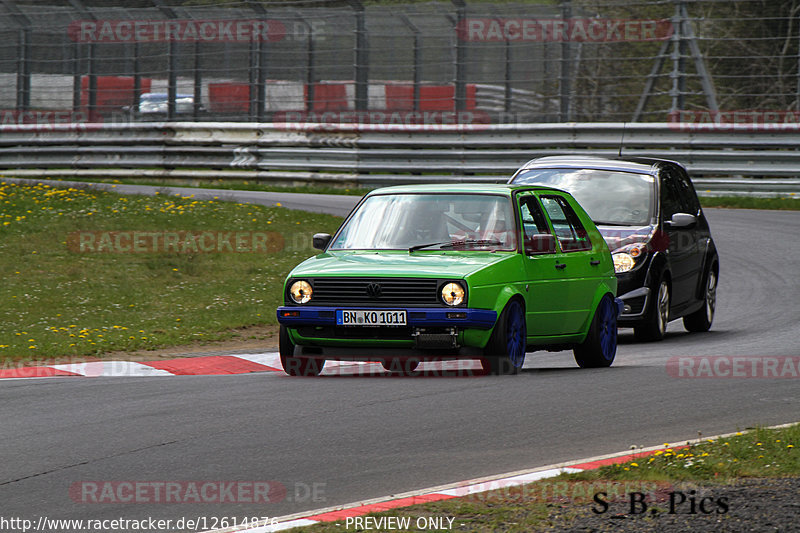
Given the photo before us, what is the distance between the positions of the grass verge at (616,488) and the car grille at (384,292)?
2619 millimetres

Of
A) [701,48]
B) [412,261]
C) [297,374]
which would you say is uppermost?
[701,48]

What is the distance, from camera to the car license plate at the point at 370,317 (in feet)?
28.9

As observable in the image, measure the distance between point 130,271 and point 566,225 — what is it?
6710 mm

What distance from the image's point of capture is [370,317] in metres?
8.88

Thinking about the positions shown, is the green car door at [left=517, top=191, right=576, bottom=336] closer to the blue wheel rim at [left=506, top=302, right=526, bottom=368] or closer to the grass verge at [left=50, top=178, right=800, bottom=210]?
the blue wheel rim at [left=506, top=302, right=526, bottom=368]

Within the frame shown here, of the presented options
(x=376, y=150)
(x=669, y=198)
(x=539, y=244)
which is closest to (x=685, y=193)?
(x=669, y=198)

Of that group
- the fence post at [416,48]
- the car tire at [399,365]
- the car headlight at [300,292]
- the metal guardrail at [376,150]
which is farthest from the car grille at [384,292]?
the fence post at [416,48]

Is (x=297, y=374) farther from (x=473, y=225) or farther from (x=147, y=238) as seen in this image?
(x=147, y=238)

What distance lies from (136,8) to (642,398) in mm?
19029

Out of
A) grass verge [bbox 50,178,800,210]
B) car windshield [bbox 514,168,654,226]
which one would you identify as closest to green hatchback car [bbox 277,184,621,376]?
car windshield [bbox 514,168,654,226]

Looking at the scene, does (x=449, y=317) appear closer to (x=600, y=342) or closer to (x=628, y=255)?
(x=600, y=342)

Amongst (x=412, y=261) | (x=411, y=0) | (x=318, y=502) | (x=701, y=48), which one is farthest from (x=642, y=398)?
(x=411, y=0)

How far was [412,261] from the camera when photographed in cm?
920

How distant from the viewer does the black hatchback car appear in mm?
11961
